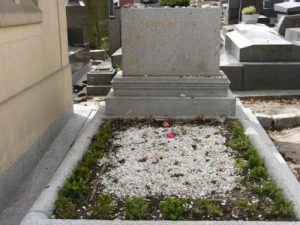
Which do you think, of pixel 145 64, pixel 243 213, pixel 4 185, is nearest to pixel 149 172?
pixel 243 213

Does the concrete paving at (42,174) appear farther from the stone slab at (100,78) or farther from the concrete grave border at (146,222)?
the stone slab at (100,78)

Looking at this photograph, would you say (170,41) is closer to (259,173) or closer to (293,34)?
(259,173)

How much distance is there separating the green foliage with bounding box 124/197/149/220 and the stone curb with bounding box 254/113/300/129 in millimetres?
3308

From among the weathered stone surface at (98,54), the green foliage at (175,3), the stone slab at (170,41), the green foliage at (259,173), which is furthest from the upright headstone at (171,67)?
the weathered stone surface at (98,54)

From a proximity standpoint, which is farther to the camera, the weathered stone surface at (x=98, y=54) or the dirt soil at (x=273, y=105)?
the weathered stone surface at (x=98, y=54)

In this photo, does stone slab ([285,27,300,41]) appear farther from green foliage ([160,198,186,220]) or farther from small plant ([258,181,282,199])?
green foliage ([160,198,186,220])

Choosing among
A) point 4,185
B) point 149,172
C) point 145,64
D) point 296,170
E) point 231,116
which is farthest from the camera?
point 145,64

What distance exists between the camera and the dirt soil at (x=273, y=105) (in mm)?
6527

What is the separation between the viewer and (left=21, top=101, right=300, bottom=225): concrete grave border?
264 cm

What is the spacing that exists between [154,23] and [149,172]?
2502 millimetres

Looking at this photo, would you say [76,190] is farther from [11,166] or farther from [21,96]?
[21,96]

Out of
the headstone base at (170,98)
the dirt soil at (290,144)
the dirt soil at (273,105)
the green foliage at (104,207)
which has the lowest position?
the dirt soil at (290,144)

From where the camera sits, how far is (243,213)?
2.89 m

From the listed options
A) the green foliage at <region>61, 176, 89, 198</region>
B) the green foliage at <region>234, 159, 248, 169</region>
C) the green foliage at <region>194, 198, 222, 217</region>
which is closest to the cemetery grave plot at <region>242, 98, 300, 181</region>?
the green foliage at <region>234, 159, 248, 169</region>
